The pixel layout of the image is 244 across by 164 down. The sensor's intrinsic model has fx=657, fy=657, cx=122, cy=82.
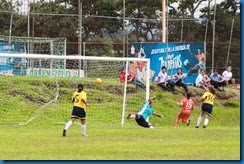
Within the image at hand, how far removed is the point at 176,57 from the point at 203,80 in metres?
3.08

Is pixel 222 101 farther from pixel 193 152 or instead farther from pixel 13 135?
pixel 193 152

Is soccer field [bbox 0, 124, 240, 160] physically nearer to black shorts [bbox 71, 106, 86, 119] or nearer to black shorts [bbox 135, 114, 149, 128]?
black shorts [bbox 71, 106, 86, 119]

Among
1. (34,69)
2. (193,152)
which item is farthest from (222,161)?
(34,69)

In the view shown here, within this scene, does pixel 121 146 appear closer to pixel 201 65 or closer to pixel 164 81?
pixel 164 81

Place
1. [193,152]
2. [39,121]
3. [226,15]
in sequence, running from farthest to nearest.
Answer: [226,15], [39,121], [193,152]

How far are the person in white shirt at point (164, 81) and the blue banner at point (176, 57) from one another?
4.12ft

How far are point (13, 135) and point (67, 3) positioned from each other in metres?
31.8

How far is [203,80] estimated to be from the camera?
117 feet

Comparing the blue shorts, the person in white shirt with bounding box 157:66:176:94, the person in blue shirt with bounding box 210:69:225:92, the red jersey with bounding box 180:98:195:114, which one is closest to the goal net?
the person in white shirt with bounding box 157:66:176:94

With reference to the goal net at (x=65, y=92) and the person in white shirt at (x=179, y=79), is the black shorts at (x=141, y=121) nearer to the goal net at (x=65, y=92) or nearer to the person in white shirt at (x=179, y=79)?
the goal net at (x=65, y=92)

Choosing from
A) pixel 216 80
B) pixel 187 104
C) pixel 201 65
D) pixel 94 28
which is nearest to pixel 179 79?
pixel 216 80

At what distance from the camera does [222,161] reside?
13.7 meters

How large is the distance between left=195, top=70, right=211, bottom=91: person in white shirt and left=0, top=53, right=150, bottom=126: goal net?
14.5ft

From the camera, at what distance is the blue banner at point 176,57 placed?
122 feet
